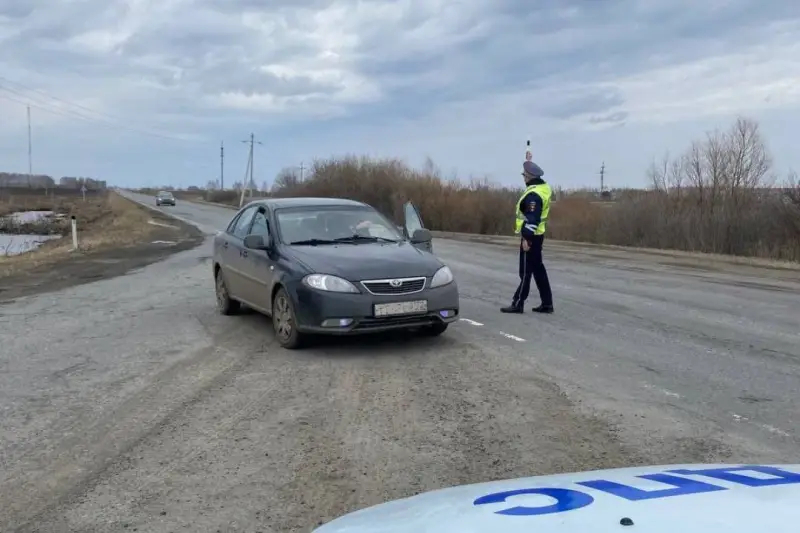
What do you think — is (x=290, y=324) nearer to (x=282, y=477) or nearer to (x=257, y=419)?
(x=257, y=419)

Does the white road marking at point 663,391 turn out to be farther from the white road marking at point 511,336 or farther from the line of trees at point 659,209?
the line of trees at point 659,209

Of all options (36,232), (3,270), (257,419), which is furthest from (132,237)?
(257,419)

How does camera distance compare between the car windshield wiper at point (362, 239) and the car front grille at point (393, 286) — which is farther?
the car windshield wiper at point (362, 239)

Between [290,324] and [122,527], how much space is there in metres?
3.94

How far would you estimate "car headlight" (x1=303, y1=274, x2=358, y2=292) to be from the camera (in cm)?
716

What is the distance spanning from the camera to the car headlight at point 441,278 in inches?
297

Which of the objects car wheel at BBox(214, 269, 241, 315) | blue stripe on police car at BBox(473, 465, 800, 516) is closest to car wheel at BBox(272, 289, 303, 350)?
car wheel at BBox(214, 269, 241, 315)

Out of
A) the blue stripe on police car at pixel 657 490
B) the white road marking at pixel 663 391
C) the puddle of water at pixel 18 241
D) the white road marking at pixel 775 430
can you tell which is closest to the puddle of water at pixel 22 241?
the puddle of water at pixel 18 241

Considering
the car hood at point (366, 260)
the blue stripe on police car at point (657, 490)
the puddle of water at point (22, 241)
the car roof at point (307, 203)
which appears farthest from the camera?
the puddle of water at point (22, 241)

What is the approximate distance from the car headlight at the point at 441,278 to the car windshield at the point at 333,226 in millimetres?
1025

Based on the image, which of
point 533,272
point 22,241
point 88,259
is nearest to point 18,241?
point 22,241

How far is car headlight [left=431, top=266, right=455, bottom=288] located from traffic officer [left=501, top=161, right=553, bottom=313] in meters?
2.24

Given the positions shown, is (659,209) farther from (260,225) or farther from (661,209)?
(260,225)

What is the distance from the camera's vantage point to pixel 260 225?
9.00 m
